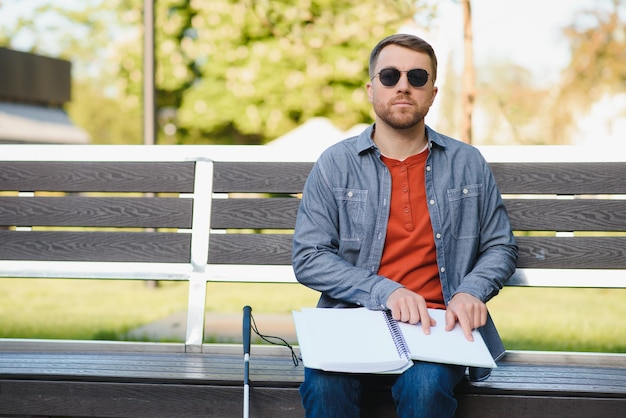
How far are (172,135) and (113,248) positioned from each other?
1183 inches

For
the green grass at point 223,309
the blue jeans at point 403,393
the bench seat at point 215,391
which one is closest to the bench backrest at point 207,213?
the bench seat at point 215,391

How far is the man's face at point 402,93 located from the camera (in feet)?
11.9

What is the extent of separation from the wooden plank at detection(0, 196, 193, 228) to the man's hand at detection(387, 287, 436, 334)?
1646 millimetres

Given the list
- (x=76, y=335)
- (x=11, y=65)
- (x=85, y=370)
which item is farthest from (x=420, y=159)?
(x=11, y=65)

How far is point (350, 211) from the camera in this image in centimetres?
369

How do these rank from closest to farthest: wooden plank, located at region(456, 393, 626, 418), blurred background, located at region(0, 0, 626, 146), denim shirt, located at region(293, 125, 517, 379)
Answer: wooden plank, located at region(456, 393, 626, 418)
denim shirt, located at region(293, 125, 517, 379)
blurred background, located at region(0, 0, 626, 146)

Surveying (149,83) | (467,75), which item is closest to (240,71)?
(149,83)

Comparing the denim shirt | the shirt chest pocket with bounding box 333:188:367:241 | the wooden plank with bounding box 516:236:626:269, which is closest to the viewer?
the denim shirt

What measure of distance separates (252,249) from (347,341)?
1403mm

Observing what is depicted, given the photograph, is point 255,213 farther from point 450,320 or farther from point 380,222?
point 450,320

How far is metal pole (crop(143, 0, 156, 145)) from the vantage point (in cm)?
1116

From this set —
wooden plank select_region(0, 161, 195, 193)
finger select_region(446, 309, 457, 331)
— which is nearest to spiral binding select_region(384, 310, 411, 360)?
finger select_region(446, 309, 457, 331)

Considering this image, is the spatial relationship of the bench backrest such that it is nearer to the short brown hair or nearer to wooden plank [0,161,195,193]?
wooden plank [0,161,195,193]

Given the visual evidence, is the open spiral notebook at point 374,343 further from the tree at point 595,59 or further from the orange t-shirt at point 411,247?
the tree at point 595,59
